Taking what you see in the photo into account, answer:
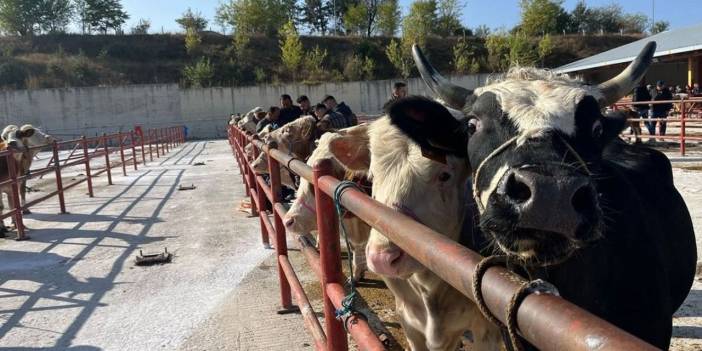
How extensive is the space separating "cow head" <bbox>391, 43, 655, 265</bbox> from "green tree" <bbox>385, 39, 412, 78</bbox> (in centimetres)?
4507

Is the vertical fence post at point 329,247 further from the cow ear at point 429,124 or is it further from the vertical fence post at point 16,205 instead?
the vertical fence post at point 16,205

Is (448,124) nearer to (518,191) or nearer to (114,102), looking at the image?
(518,191)

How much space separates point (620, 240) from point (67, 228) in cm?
768

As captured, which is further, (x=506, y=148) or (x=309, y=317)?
Answer: (x=309, y=317)

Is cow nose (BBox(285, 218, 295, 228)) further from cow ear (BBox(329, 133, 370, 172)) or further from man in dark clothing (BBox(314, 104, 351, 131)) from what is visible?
man in dark clothing (BBox(314, 104, 351, 131))

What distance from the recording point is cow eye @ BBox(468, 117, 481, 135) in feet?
7.67

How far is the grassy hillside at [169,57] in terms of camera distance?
146 feet

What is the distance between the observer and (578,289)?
231 centimetres

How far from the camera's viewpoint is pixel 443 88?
2.84 m

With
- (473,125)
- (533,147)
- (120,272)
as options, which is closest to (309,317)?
(473,125)

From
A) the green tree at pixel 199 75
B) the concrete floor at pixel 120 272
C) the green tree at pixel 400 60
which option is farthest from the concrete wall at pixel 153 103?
the concrete floor at pixel 120 272

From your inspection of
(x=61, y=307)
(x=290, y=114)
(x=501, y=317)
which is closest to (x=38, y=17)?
(x=290, y=114)

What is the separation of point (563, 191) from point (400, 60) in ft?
160

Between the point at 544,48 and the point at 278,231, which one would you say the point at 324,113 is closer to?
the point at 278,231
